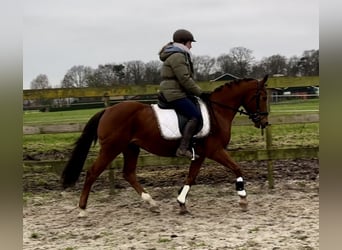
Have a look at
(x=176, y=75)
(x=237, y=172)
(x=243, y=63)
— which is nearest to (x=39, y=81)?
(x=176, y=75)

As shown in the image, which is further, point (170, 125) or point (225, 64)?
point (225, 64)

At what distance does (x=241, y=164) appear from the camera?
24.7 feet

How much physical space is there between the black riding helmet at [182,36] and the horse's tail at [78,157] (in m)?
1.28

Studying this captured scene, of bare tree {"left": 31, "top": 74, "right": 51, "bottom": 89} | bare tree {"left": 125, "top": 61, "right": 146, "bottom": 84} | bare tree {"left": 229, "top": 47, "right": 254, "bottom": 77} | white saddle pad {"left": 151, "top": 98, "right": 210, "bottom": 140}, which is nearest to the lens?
bare tree {"left": 31, "top": 74, "right": 51, "bottom": 89}

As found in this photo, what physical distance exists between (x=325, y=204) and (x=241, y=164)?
21.4 ft

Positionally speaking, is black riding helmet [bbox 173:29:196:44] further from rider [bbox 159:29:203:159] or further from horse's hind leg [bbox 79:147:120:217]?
horse's hind leg [bbox 79:147:120:217]

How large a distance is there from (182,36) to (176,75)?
49 centimetres

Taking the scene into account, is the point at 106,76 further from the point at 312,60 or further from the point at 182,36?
the point at 312,60

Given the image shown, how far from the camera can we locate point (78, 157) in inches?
214

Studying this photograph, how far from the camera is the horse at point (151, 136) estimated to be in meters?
5.25

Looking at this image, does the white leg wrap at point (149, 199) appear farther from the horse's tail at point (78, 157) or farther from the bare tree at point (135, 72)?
the bare tree at point (135, 72)

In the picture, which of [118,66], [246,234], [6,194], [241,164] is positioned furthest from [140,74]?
[6,194]

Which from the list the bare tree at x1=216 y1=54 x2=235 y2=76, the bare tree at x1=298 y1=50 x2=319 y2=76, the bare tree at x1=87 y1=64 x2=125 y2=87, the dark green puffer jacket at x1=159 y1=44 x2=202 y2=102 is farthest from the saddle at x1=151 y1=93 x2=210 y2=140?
the bare tree at x1=87 y1=64 x2=125 y2=87

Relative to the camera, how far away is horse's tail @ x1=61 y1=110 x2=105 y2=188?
214 inches
